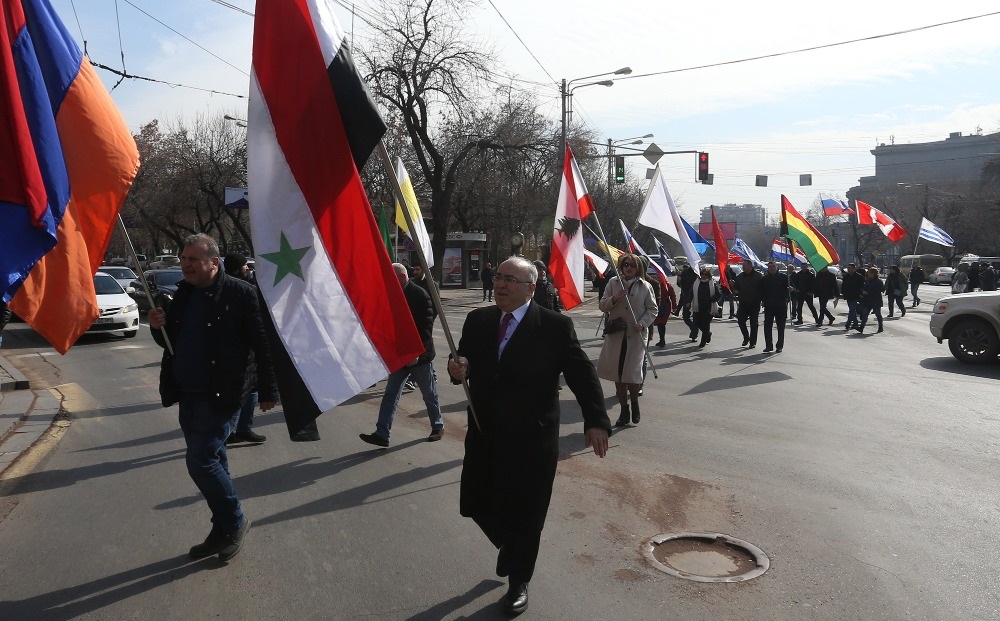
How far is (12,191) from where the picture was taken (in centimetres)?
429

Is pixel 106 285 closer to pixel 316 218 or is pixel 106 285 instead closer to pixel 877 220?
pixel 316 218

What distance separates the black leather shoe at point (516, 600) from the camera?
4.01 meters

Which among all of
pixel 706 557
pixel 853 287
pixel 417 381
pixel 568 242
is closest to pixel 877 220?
pixel 853 287

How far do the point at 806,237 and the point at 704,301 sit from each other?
13.4 ft

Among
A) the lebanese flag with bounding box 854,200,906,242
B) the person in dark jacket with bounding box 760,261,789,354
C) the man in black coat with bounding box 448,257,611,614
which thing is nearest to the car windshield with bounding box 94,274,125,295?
the person in dark jacket with bounding box 760,261,789,354

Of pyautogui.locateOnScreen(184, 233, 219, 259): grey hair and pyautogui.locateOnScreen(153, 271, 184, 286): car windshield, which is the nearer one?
pyautogui.locateOnScreen(184, 233, 219, 259): grey hair

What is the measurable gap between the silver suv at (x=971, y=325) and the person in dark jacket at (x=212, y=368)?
43.1 feet

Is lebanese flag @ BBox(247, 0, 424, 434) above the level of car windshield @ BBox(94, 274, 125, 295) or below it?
above

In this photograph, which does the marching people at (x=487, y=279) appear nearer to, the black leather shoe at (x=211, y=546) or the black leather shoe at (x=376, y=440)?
the black leather shoe at (x=376, y=440)

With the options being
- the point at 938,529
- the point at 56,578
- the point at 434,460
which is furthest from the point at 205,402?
the point at 938,529

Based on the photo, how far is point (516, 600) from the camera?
404cm

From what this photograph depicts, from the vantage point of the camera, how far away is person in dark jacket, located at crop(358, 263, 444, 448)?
24.5 feet

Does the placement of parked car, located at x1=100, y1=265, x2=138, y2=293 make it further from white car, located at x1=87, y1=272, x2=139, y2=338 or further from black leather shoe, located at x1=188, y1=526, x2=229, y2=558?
black leather shoe, located at x1=188, y1=526, x2=229, y2=558

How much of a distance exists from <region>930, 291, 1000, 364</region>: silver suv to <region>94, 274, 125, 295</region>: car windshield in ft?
55.5
